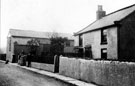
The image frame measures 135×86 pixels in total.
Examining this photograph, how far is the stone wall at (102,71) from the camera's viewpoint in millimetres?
8516

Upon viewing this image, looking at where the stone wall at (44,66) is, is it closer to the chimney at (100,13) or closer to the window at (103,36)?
the window at (103,36)

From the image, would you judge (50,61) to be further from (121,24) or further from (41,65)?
(121,24)

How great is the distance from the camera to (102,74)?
1065 centimetres

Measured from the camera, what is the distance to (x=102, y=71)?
10.6m

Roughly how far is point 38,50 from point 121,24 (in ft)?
85.5

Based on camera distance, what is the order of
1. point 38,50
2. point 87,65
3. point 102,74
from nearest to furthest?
point 102,74 < point 87,65 < point 38,50

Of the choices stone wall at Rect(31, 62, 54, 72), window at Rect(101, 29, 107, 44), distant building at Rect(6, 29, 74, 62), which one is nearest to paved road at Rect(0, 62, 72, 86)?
stone wall at Rect(31, 62, 54, 72)

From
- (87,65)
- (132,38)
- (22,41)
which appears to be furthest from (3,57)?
(87,65)

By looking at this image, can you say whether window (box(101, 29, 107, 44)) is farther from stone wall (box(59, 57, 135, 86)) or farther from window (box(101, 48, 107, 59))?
stone wall (box(59, 57, 135, 86))

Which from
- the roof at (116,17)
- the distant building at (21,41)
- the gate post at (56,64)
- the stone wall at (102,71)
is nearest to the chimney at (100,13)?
the roof at (116,17)

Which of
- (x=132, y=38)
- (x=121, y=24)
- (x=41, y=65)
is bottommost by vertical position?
(x=41, y=65)

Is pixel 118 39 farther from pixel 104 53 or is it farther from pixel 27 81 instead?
pixel 27 81

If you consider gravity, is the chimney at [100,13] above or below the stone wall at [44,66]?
above

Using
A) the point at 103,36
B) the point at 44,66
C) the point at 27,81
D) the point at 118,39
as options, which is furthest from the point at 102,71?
the point at 103,36
